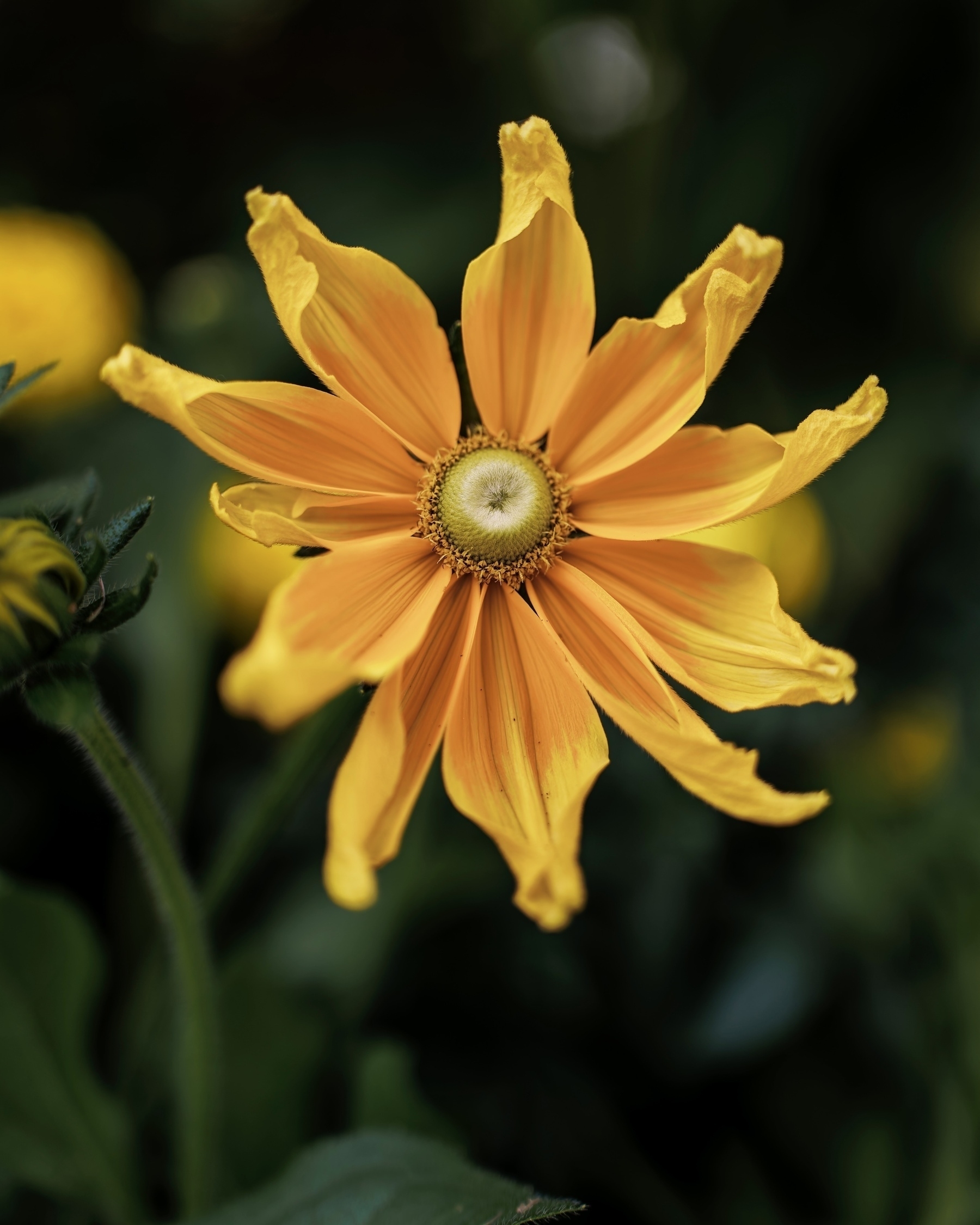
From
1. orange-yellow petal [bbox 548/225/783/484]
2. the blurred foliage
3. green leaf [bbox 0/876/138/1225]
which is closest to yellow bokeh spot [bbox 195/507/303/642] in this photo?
the blurred foliage

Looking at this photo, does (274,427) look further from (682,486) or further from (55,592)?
(682,486)

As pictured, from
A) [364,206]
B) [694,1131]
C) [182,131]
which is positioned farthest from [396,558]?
[182,131]

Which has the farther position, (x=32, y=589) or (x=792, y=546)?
(x=792, y=546)

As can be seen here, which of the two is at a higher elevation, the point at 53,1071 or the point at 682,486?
the point at 682,486

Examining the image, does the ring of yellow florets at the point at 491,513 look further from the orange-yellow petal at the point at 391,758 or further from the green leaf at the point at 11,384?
the green leaf at the point at 11,384

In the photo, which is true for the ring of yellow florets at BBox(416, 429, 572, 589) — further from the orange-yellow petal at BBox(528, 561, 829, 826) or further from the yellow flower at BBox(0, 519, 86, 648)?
the yellow flower at BBox(0, 519, 86, 648)

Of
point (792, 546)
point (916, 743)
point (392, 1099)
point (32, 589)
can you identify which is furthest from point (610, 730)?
point (32, 589)
